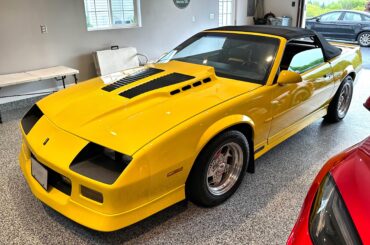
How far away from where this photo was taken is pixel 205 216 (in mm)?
2180

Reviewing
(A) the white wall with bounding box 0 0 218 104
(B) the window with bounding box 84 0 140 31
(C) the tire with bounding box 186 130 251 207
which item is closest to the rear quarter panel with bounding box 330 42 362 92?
(C) the tire with bounding box 186 130 251 207

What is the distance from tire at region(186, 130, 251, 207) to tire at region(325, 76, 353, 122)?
1840 millimetres

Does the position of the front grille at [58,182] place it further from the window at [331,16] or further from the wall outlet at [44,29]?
the window at [331,16]

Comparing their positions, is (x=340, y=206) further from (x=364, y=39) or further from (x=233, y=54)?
(x=364, y=39)

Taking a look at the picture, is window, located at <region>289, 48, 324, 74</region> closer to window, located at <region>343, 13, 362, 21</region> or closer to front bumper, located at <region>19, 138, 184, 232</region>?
front bumper, located at <region>19, 138, 184, 232</region>

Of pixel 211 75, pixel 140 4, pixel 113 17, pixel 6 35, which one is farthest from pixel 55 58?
pixel 211 75

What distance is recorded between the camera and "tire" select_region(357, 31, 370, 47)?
368 inches

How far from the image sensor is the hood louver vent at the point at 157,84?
2.24 meters

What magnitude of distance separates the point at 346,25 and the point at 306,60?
7.98 m

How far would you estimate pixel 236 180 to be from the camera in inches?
94.0

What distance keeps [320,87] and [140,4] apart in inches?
160

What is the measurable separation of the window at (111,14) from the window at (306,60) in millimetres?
3755

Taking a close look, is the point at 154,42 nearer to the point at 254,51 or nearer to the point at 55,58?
the point at 55,58

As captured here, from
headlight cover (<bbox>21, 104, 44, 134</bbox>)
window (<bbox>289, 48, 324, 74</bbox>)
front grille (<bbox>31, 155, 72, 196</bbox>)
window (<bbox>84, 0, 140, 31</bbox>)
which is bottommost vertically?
front grille (<bbox>31, 155, 72, 196</bbox>)
